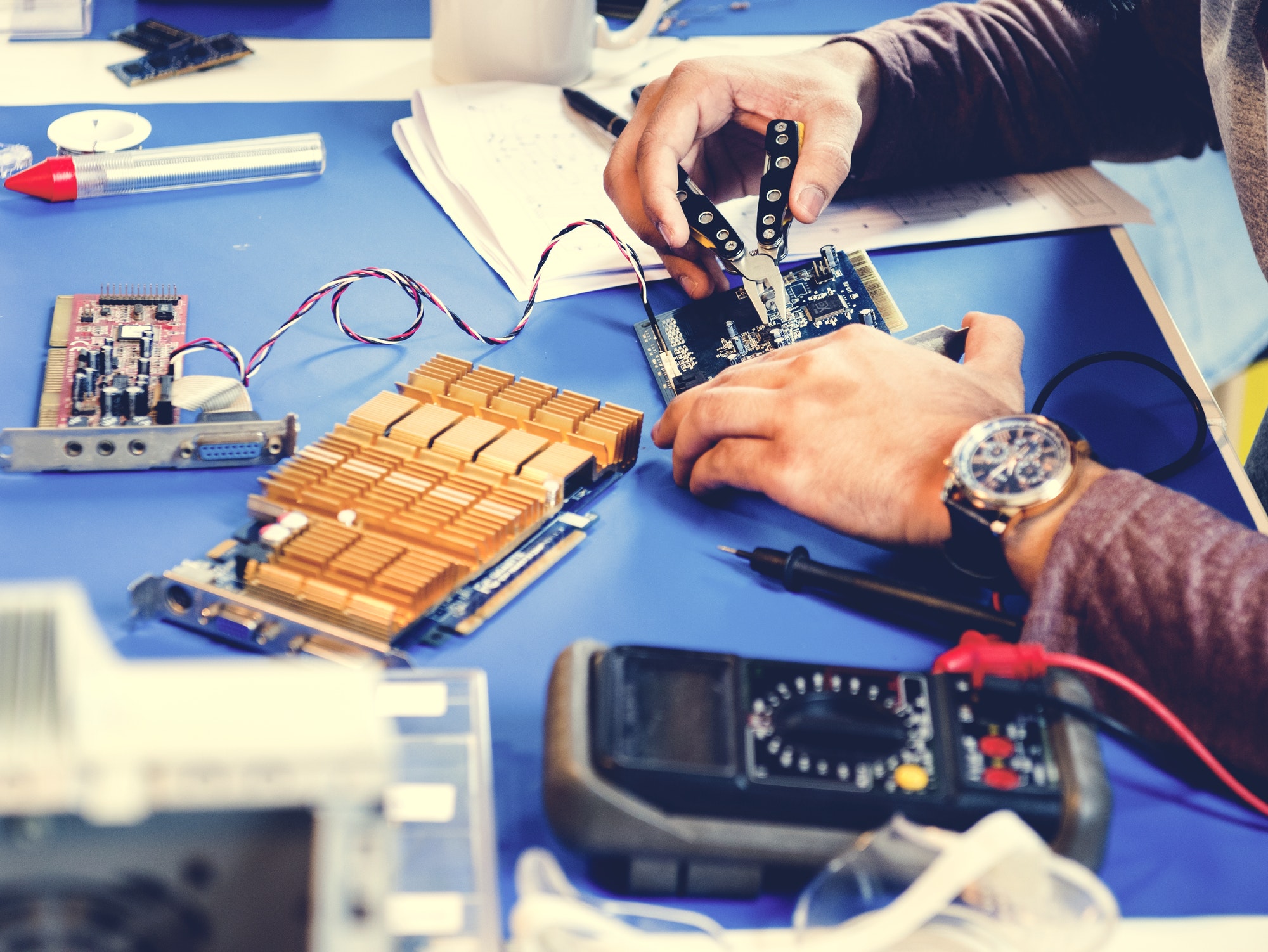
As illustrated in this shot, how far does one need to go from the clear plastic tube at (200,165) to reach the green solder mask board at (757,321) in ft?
1.64

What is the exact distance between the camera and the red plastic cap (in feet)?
4.23

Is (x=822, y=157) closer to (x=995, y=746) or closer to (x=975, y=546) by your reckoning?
(x=975, y=546)

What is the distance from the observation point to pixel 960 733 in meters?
0.71

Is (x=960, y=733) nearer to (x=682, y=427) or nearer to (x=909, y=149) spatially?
(x=682, y=427)

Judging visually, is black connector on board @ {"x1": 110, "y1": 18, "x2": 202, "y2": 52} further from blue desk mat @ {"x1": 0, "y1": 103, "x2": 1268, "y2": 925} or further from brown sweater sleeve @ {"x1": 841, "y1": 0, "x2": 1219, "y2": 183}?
brown sweater sleeve @ {"x1": 841, "y1": 0, "x2": 1219, "y2": 183}

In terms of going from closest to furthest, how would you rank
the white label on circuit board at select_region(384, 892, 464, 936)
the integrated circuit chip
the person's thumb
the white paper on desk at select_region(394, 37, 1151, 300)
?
the white label on circuit board at select_region(384, 892, 464, 936) < the person's thumb < the integrated circuit chip < the white paper on desk at select_region(394, 37, 1151, 300)

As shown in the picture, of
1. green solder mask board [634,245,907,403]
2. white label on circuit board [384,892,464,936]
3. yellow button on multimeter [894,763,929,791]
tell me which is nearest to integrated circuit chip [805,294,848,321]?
green solder mask board [634,245,907,403]

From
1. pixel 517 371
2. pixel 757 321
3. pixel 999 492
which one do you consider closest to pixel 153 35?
pixel 517 371

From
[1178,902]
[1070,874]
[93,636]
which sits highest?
[93,636]

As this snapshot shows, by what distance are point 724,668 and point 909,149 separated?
90 cm

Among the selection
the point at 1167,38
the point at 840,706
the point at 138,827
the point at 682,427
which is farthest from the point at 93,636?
the point at 1167,38

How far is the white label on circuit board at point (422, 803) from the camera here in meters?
0.64

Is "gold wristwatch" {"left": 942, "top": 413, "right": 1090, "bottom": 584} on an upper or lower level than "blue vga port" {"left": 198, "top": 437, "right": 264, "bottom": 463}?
upper

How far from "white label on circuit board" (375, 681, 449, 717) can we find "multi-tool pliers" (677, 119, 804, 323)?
59 cm
